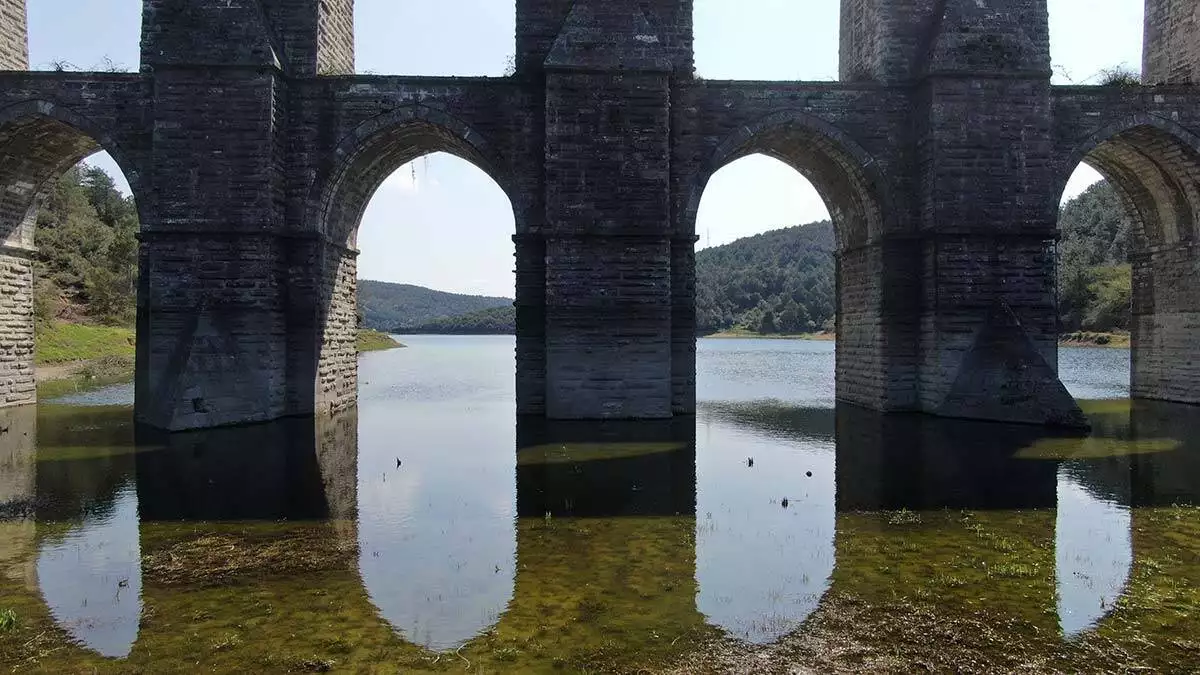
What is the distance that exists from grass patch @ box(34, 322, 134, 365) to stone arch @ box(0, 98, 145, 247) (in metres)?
12.7

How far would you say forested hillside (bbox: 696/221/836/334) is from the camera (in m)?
107

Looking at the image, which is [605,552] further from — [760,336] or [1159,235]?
[760,336]

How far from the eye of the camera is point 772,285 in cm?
12112

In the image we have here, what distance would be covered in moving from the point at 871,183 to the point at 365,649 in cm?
1555

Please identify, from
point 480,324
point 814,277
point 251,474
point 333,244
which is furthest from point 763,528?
point 480,324

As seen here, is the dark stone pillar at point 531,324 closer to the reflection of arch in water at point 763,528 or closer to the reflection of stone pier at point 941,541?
the reflection of arch in water at point 763,528

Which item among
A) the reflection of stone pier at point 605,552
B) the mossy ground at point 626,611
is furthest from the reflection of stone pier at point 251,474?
the reflection of stone pier at point 605,552

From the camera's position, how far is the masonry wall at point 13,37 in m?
17.3

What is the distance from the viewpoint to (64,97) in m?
16.1

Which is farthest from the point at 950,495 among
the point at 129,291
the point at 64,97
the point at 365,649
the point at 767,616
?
the point at 129,291

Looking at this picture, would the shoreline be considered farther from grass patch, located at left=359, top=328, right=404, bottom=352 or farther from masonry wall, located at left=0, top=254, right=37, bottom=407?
grass patch, located at left=359, top=328, right=404, bottom=352

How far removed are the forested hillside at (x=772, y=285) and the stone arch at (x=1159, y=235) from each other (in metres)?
71.7

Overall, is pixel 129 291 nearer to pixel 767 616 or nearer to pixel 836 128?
pixel 836 128

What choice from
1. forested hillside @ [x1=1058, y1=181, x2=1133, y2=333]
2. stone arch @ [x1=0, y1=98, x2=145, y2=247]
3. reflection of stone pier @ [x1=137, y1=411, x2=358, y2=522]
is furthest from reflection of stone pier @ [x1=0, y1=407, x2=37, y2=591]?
forested hillside @ [x1=1058, y1=181, x2=1133, y2=333]
